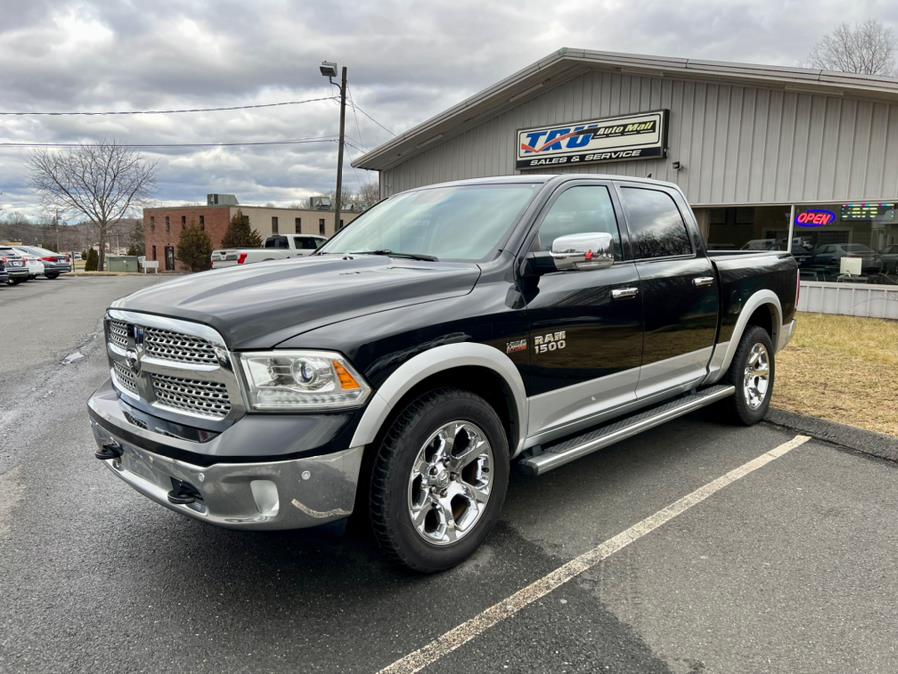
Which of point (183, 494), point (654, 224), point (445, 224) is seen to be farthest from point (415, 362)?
point (654, 224)

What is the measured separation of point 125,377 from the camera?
Answer: 3162 mm

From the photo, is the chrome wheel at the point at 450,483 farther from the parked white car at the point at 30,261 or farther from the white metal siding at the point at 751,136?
the parked white car at the point at 30,261

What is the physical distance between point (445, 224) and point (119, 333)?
187 cm

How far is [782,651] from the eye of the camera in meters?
2.50

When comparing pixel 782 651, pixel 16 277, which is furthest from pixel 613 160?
pixel 16 277

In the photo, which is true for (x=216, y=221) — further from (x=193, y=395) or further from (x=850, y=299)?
(x=193, y=395)

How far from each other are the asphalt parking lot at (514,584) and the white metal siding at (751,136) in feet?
30.3

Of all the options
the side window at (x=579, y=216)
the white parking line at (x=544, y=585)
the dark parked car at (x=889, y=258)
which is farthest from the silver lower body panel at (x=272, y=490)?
the dark parked car at (x=889, y=258)

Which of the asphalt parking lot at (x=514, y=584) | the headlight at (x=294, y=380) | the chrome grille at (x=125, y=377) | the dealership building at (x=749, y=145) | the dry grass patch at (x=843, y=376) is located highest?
the dealership building at (x=749, y=145)

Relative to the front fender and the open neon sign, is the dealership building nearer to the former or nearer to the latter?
the open neon sign

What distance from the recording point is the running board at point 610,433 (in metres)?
3.38

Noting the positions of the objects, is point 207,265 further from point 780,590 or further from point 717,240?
point 780,590

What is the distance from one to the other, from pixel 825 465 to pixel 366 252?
138 inches

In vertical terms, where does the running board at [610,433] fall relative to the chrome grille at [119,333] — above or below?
below
